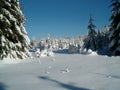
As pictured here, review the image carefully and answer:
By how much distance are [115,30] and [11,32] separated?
16.4 m

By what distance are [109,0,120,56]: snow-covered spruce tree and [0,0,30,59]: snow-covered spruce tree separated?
1344cm

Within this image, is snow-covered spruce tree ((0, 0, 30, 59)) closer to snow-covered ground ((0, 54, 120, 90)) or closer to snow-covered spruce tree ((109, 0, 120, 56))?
snow-covered ground ((0, 54, 120, 90))

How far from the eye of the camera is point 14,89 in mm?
8312

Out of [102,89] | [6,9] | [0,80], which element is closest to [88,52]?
[6,9]

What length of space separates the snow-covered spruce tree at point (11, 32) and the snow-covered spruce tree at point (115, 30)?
529 inches

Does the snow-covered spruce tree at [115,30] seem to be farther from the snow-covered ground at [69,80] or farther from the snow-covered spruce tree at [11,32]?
the snow-covered ground at [69,80]

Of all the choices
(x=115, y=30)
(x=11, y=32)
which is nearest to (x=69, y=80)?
(x=11, y=32)

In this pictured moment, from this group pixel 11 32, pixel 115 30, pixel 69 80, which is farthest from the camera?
pixel 115 30

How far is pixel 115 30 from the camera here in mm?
30828

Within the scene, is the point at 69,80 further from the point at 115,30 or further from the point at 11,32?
the point at 115,30

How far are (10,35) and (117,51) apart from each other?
15.8 m

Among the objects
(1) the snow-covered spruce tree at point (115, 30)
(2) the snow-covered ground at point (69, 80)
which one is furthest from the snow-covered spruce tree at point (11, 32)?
(1) the snow-covered spruce tree at point (115, 30)

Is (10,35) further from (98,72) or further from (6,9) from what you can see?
(98,72)

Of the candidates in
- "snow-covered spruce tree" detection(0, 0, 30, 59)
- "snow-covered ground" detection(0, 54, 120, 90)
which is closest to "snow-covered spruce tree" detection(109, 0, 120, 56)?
"snow-covered spruce tree" detection(0, 0, 30, 59)
